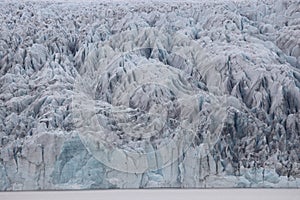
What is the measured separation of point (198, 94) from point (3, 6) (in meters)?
1.58

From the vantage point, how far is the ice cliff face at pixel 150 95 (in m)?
3.19

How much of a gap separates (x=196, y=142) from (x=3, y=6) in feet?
5.69

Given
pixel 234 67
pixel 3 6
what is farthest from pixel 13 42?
pixel 234 67

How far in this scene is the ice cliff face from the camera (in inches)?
125

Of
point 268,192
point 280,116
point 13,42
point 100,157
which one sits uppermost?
point 13,42

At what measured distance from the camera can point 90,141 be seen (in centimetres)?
321

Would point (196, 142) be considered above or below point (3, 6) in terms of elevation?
below

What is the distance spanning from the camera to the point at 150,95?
3244mm

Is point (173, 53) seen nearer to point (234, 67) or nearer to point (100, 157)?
point (234, 67)

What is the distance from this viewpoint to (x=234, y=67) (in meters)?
3.27

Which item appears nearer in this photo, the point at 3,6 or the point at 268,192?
the point at 268,192

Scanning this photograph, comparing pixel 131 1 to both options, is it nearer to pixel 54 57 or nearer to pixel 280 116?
pixel 54 57

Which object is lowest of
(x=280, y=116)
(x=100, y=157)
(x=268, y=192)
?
(x=268, y=192)

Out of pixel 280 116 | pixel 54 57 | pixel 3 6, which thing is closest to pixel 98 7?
pixel 54 57
